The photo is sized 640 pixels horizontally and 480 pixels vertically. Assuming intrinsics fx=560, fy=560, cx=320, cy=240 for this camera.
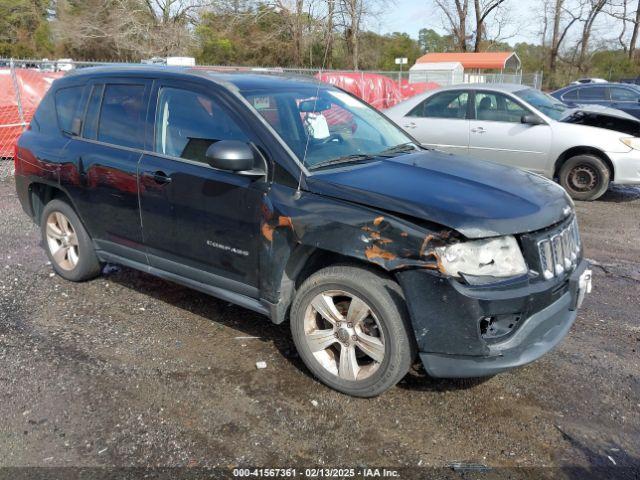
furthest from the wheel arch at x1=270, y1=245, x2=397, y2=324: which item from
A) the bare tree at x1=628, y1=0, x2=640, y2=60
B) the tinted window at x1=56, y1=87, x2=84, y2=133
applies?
the bare tree at x1=628, y1=0, x2=640, y2=60

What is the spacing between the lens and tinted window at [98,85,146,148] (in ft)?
13.3

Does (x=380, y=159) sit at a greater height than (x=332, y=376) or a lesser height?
greater

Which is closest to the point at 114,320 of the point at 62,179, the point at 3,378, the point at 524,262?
the point at 3,378

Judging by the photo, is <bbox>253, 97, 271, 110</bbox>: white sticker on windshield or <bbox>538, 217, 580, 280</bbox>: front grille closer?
<bbox>538, 217, 580, 280</bbox>: front grille

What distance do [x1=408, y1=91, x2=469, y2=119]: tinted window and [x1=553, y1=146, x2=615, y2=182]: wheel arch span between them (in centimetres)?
161

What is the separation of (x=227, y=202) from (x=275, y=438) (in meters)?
1.44

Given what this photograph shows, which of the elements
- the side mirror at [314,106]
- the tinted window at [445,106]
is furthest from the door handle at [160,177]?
the tinted window at [445,106]

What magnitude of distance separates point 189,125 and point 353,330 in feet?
5.91

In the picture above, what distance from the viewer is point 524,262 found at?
2.89 metres

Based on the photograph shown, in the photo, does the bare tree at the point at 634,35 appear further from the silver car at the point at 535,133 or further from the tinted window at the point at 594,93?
the silver car at the point at 535,133

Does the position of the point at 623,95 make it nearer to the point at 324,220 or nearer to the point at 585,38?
the point at 324,220

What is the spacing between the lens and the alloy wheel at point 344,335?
3.13 meters

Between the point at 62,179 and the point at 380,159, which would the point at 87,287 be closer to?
the point at 62,179

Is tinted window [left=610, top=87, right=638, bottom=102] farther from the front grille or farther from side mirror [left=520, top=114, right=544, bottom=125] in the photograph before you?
the front grille
